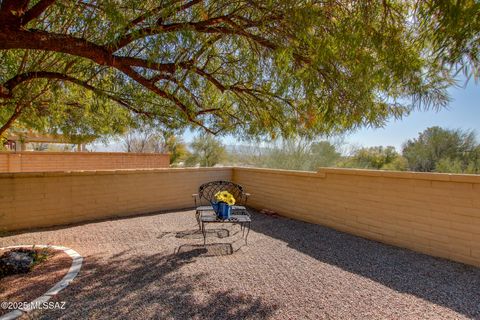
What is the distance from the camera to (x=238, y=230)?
4.99m

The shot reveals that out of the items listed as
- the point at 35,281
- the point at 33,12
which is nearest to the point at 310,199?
the point at 35,281

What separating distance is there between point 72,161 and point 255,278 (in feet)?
28.6

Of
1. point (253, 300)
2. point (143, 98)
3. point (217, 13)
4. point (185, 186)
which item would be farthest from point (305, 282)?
point (185, 186)

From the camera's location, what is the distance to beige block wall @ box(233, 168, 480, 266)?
3506mm

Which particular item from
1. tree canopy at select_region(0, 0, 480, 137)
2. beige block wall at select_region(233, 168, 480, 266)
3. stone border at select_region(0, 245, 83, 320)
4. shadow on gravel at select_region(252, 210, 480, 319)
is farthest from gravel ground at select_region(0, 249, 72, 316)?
beige block wall at select_region(233, 168, 480, 266)

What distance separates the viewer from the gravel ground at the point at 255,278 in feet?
7.89

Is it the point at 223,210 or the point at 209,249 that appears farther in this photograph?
the point at 223,210

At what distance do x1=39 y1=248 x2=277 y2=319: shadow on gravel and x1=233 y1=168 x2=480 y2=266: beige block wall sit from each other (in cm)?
263

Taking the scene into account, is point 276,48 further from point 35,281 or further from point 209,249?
point 35,281

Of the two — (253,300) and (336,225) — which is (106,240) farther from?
(336,225)

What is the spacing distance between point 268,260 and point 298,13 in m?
2.74

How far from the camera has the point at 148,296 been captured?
8.62 feet

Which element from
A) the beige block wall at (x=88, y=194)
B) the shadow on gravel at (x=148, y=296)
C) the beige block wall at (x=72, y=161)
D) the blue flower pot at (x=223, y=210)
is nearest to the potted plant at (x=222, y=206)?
the blue flower pot at (x=223, y=210)

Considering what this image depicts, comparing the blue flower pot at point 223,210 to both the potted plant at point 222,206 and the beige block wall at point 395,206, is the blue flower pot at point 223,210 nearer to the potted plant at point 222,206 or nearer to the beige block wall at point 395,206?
the potted plant at point 222,206
